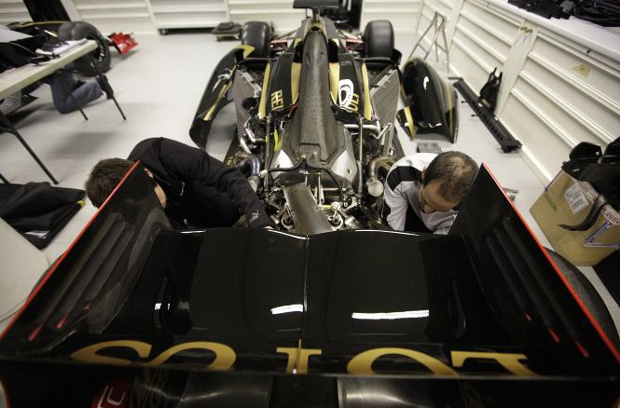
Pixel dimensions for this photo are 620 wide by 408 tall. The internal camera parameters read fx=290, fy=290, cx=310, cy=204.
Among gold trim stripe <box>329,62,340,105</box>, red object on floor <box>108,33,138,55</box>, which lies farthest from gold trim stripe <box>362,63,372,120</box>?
red object on floor <box>108,33,138,55</box>

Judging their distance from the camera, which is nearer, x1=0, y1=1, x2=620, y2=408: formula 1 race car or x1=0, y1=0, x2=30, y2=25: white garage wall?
x1=0, y1=1, x2=620, y2=408: formula 1 race car

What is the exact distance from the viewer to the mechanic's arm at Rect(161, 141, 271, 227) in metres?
1.50

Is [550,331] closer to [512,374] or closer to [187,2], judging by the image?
[512,374]

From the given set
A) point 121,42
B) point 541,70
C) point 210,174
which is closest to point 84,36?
point 121,42

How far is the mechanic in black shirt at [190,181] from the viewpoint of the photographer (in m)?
1.49

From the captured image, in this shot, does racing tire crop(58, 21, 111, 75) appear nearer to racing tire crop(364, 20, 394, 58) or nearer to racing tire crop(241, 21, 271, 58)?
racing tire crop(241, 21, 271, 58)

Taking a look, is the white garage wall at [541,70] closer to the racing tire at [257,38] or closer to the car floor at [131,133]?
the car floor at [131,133]

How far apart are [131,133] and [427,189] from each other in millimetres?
3516

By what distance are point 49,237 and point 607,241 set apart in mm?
3974

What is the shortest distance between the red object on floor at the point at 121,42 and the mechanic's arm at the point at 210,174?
17.3 ft

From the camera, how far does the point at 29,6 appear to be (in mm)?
5266

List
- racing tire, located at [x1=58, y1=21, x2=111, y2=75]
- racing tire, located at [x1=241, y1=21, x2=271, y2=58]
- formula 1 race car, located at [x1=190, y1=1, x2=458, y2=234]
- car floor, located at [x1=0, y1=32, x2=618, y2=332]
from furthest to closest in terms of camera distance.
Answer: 1. racing tire, located at [x1=58, y1=21, x2=111, y2=75]
2. racing tire, located at [x1=241, y1=21, x2=271, y2=58]
3. car floor, located at [x1=0, y1=32, x2=618, y2=332]
4. formula 1 race car, located at [x1=190, y1=1, x2=458, y2=234]

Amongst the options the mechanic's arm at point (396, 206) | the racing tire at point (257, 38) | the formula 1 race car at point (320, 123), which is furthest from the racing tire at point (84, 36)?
the mechanic's arm at point (396, 206)

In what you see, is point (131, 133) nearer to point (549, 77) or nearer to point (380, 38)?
point (380, 38)
